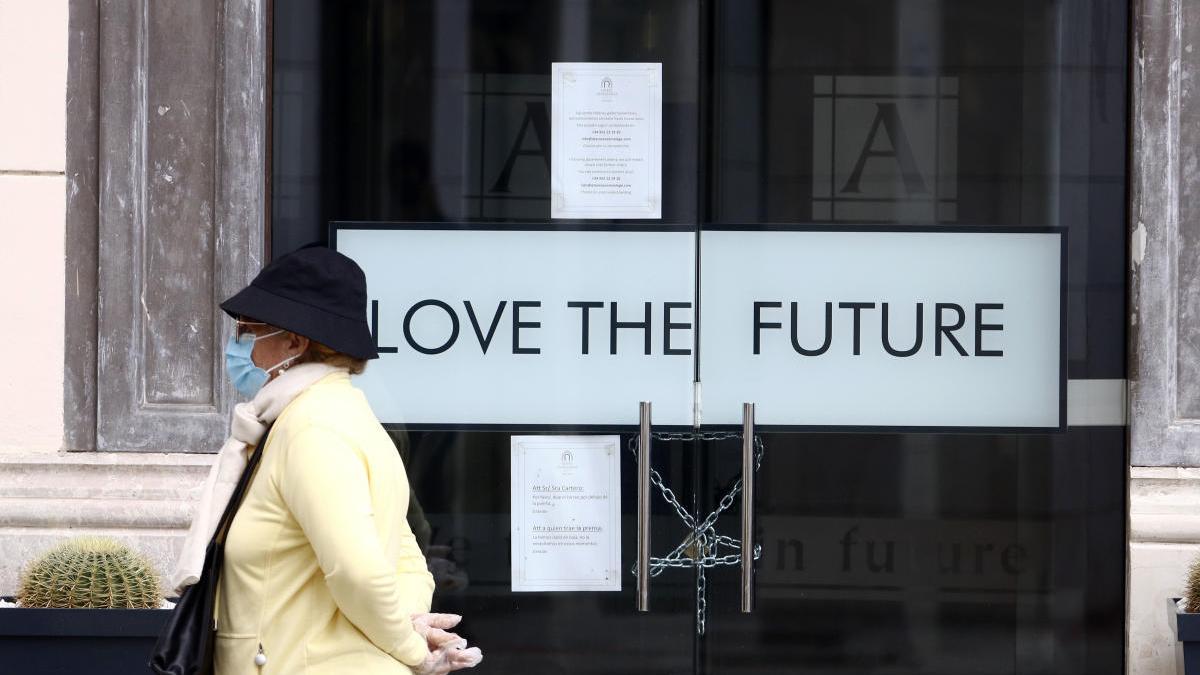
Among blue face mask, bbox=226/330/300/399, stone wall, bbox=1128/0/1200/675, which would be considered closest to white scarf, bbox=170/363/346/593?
blue face mask, bbox=226/330/300/399

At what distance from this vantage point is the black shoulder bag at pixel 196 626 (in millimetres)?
2729

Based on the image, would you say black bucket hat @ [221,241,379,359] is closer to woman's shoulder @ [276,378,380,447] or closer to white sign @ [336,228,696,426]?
woman's shoulder @ [276,378,380,447]

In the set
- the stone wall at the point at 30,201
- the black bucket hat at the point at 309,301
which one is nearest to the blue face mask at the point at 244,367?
the black bucket hat at the point at 309,301

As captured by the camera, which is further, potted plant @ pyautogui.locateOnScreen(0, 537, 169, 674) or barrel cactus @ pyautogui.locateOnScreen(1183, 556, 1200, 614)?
barrel cactus @ pyautogui.locateOnScreen(1183, 556, 1200, 614)

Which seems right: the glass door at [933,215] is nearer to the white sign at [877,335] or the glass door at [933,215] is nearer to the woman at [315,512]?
the white sign at [877,335]

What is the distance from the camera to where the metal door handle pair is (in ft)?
16.3

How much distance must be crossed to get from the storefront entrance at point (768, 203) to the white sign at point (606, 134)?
47 millimetres

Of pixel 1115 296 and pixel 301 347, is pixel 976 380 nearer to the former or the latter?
pixel 1115 296

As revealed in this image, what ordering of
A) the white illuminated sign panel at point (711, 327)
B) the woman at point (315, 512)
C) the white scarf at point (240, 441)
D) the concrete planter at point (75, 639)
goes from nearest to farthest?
the woman at point (315, 512), the white scarf at point (240, 441), the concrete planter at point (75, 639), the white illuminated sign panel at point (711, 327)

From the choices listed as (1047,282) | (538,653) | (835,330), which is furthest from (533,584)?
(1047,282)

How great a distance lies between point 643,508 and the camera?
4.99 m

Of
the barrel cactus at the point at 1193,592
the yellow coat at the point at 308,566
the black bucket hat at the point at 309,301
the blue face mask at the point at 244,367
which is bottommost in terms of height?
the barrel cactus at the point at 1193,592

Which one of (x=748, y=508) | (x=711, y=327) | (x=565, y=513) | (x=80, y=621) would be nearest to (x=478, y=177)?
(x=711, y=327)

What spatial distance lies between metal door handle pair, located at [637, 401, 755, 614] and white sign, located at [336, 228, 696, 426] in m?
0.12
